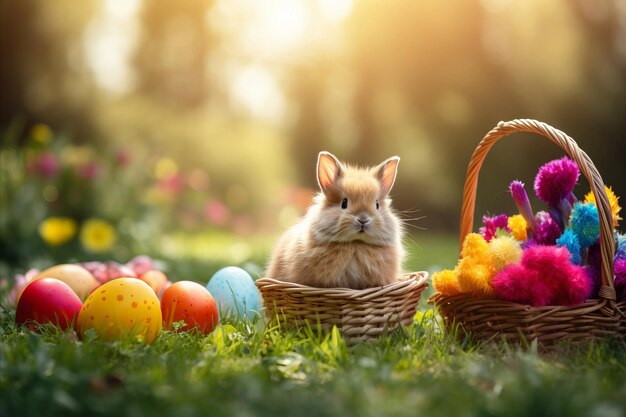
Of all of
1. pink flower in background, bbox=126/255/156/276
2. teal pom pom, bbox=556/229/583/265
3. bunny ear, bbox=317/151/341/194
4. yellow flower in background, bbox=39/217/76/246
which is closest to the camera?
teal pom pom, bbox=556/229/583/265

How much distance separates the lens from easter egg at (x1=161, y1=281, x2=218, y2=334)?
2932 millimetres

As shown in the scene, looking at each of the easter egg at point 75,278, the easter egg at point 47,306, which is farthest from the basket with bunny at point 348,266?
the easter egg at point 75,278

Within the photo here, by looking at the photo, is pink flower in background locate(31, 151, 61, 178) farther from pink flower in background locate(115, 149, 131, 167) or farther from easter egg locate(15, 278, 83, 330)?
easter egg locate(15, 278, 83, 330)

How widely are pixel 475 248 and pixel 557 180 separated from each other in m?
0.51

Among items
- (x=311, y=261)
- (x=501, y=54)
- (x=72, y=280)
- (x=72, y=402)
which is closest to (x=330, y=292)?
A: (x=311, y=261)

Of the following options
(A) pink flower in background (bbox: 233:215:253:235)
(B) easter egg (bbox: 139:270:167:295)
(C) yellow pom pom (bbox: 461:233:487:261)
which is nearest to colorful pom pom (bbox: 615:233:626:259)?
(C) yellow pom pom (bbox: 461:233:487:261)

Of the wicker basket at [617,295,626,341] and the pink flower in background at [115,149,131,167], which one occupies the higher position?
the pink flower in background at [115,149,131,167]

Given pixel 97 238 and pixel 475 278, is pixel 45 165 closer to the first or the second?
pixel 97 238

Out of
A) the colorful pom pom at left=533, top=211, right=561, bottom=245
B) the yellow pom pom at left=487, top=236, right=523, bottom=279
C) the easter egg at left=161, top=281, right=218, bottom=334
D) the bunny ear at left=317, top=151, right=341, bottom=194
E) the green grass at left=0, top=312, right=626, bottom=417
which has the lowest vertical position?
the green grass at left=0, top=312, right=626, bottom=417

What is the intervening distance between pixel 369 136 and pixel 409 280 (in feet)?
26.4

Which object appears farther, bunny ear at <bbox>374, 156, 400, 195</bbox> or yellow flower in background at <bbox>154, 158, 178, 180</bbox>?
yellow flower in background at <bbox>154, 158, 178, 180</bbox>

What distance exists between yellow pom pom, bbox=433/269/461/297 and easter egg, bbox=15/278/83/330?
64.8 inches

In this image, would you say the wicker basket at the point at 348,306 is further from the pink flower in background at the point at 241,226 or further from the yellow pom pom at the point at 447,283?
the pink flower in background at the point at 241,226

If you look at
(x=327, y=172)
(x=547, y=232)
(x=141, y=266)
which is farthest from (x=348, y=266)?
(x=141, y=266)
